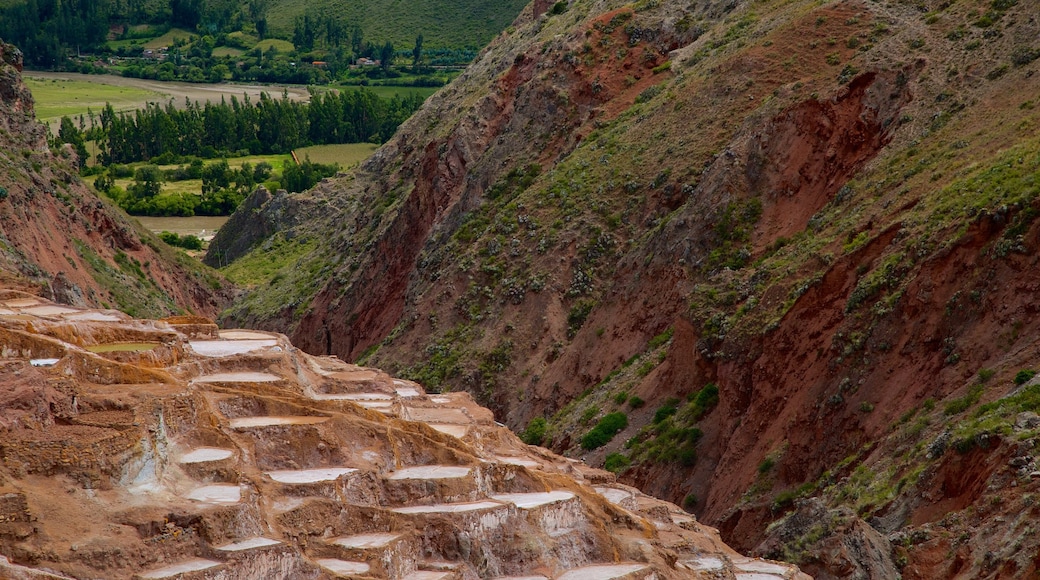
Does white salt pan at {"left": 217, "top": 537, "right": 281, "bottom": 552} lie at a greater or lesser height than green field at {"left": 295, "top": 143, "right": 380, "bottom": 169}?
greater

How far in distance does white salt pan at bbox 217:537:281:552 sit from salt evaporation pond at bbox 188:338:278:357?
27.5 feet

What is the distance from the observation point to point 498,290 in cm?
5916

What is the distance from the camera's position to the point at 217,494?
2186 cm

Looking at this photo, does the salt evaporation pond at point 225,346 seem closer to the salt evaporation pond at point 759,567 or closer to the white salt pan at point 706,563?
the white salt pan at point 706,563

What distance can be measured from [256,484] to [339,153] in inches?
5514

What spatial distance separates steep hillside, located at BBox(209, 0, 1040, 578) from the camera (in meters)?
32.8

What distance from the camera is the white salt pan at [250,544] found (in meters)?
20.4

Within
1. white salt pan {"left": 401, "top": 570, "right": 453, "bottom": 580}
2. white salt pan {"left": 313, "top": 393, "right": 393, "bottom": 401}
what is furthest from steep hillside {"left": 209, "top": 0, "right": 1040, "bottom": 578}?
white salt pan {"left": 401, "top": 570, "right": 453, "bottom": 580}

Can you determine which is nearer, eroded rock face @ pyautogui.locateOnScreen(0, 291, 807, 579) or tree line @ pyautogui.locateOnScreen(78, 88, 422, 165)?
eroded rock face @ pyautogui.locateOnScreen(0, 291, 807, 579)

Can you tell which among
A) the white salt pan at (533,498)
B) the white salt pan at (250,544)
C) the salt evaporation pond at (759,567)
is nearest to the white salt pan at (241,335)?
the white salt pan at (533,498)

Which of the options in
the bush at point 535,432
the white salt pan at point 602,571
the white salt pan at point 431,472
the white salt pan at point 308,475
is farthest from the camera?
the bush at point 535,432

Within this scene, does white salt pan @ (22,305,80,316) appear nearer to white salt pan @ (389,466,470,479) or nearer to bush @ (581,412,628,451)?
white salt pan @ (389,466,470,479)

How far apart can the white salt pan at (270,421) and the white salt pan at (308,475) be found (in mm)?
1036

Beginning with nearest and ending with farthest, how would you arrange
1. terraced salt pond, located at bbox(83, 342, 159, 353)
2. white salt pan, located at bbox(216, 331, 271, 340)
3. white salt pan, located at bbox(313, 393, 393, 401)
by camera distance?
terraced salt pond, located at bbox(83, 342, 159, 353)
white salt pan, located at bbox(313, 393, 393, 401)
white salt pan, located at bbox(216, 331, 271, 340)
